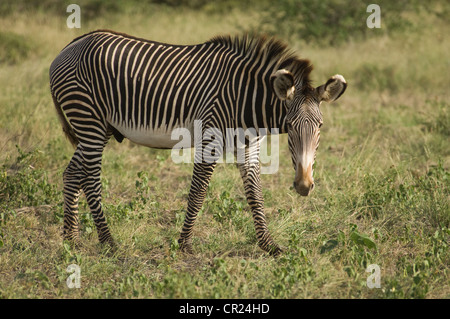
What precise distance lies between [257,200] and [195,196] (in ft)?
2.03

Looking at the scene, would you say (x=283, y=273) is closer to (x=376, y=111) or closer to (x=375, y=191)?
(x=375, y=191)

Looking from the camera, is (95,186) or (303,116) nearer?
(303,116)

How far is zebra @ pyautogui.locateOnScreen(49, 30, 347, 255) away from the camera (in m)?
5.20

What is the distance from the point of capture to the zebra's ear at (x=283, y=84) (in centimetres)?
468

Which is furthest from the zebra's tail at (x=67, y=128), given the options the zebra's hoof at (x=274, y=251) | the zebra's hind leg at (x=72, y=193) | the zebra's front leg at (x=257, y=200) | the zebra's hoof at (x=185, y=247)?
the zebra's hoof at (x=274, y=251)

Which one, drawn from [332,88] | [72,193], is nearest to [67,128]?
[72,193]

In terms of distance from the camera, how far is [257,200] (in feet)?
18.5

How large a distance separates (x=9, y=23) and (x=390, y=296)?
11455 millimetres

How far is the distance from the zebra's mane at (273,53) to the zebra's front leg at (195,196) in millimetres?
1104

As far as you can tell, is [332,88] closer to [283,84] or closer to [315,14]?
[283,84]

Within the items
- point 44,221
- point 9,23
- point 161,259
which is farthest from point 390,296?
point 9,23

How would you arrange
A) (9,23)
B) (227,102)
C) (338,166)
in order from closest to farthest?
1. (227,102)
2. (338,166)
3. (9,23)

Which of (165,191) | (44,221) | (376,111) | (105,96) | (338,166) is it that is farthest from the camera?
(376,111)

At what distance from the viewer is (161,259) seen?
542 cm
